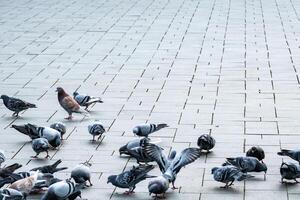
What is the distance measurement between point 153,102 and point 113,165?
2742 mm

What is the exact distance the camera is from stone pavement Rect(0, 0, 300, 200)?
8148mm

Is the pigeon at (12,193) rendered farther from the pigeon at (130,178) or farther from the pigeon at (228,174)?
the pigeon at (228,174)

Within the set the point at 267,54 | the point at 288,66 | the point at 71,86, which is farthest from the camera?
the point at 267,54

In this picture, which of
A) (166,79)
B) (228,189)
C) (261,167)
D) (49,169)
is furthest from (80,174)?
(166,79)

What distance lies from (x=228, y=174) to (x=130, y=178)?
0.92 m

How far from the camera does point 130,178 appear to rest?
6.95 m

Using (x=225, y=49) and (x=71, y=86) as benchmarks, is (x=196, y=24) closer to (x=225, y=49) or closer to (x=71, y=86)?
(x=225, y=49)

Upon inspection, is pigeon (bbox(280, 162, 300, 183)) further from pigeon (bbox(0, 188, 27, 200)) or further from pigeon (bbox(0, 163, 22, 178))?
pigeon (bbox(0, 163, 22, 178))

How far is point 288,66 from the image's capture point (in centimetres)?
1277

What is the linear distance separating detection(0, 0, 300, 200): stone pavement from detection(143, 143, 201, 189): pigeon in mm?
207

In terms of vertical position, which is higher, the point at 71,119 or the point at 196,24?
the point at 71,119

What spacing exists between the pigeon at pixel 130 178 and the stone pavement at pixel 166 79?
0.35 feet

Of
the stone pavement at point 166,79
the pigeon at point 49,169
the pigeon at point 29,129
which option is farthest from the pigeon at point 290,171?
the pigeon at point 29,129

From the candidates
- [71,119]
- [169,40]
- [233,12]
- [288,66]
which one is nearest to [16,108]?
Result: [71,119]
